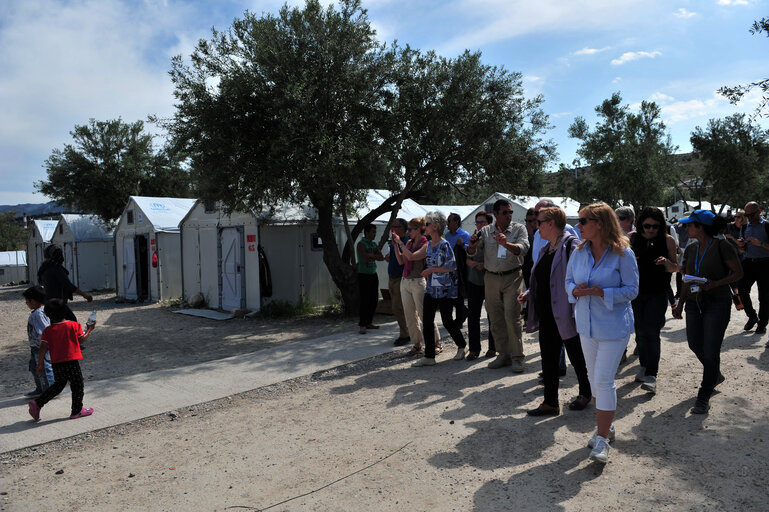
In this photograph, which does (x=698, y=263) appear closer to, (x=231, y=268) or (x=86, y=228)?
(x=231, y=268)

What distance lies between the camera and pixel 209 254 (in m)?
14.8

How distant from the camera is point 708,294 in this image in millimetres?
4766

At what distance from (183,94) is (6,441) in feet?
24.6

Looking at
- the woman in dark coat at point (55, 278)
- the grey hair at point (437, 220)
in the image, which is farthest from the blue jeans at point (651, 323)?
the woman in dark coat at point (55, 278)

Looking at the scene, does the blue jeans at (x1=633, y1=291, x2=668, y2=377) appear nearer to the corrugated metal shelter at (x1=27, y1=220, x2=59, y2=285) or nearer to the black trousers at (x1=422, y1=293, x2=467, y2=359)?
the black trousers at (x1=422, y1=293, x2=467, y2=359)

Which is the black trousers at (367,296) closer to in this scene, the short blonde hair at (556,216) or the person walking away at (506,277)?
the person walking away at (506,277)

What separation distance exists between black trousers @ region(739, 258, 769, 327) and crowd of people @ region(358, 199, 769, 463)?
1 centimetres

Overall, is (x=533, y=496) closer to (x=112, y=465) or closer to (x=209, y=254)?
(x=112, y=465)

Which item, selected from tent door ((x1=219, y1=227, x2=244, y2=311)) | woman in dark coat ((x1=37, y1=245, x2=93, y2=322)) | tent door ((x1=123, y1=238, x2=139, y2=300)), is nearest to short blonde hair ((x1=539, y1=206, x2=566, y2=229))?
woman in dark coat ((x1=37, y1=245, x2=93, y2=322))

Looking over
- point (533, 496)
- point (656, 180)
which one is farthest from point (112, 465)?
point (656, 180)

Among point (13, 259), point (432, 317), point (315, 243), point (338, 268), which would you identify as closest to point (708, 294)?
point (432, 317)

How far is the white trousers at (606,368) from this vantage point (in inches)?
145

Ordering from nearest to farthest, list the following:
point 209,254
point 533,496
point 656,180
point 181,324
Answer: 1. point 533,496
2. point 181,324
3. point 209,254
4. point 656,180

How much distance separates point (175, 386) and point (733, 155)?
30278 mm
